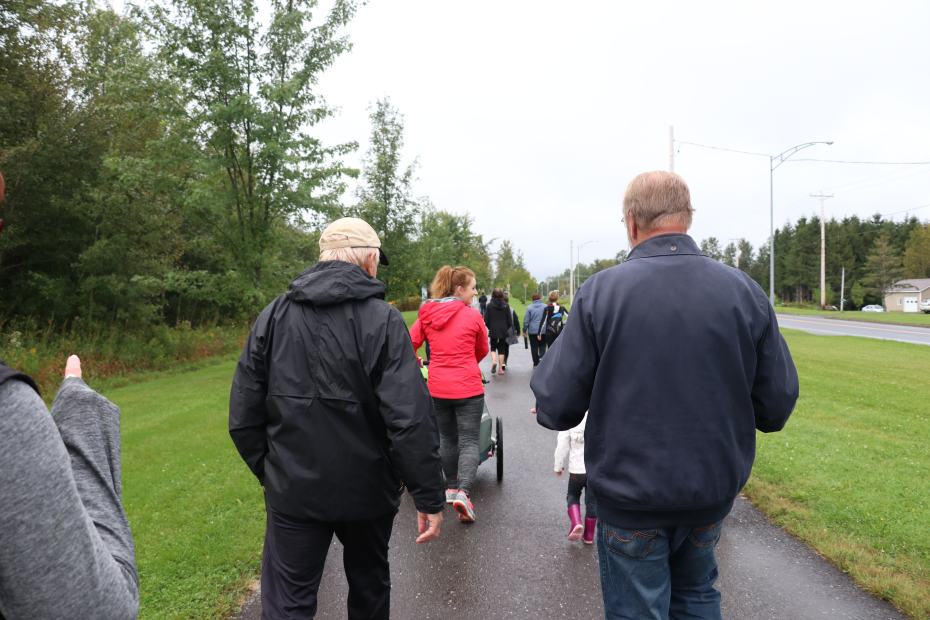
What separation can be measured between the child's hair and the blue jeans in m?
3.06

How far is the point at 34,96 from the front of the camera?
12344 millimetres

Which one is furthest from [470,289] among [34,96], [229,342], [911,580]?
[229,342]

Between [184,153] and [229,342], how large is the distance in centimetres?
945

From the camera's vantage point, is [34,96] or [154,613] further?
[34,96]

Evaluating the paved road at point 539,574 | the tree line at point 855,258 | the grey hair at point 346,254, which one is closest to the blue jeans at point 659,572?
the paved road at point 539,574

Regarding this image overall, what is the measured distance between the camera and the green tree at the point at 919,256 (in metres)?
80.8

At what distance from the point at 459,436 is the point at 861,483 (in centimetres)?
386

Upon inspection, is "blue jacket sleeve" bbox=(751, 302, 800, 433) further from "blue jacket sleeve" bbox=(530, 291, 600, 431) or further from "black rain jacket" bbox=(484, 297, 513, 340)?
"black rain jacket" bbox=(484, 297, 513, 340)

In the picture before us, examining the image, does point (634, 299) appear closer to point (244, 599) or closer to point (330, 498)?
point (330, 498)

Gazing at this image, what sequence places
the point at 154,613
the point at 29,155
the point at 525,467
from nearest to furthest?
1. the point at 154,613
2. the point at 525,467
3. the point at 29,155

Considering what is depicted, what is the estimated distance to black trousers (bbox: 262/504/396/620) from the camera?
233 centimetres

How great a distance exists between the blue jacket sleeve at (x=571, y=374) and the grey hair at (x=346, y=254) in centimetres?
104

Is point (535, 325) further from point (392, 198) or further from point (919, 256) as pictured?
point (919, 256)

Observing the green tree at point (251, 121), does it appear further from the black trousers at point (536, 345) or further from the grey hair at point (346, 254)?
the grey hair at point (346, 254)
